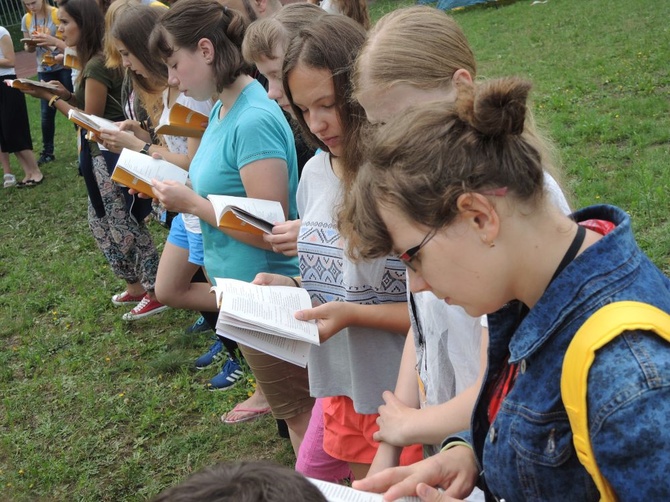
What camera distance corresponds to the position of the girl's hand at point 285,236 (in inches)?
102

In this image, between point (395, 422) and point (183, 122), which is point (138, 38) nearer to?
point (183, 122)

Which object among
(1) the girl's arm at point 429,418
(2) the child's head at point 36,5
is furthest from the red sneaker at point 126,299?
(2) the child's head at point 36,5

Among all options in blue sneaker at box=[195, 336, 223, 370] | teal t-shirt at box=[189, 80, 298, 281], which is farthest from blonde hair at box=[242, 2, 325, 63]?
blue sneaker at box=[195, 336, 223, 370]

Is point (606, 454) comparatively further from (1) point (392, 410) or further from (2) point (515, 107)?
(1) point (392, 410)

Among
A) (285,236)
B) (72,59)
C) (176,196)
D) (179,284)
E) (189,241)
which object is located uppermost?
(285,236)

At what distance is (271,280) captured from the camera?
2559 mm

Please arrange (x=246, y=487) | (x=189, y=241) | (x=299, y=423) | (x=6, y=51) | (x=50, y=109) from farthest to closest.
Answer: (x=50, y=109) < (x=6, y=51) < (x=189, y=241) < (x=299, y=423) < (x=246, y=487)

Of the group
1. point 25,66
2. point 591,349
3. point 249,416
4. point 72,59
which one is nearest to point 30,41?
point 72,59

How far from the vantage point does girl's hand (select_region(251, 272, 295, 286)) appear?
2527 mm

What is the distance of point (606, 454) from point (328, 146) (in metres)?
1.39

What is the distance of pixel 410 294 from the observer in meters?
1.88

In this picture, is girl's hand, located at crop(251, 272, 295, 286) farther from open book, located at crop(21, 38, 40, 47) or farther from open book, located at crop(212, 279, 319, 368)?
open book, located at crop(21, 38, 40, 47)

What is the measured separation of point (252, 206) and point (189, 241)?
1095mm

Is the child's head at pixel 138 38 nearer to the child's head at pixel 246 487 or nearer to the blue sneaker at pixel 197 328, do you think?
the blue sneaker at pixel 197 328
